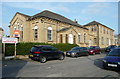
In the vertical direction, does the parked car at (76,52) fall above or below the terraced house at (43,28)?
below

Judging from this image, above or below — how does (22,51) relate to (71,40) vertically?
below

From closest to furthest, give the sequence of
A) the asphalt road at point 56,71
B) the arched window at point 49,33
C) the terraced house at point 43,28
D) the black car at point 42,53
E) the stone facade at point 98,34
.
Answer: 1. the asphalt road at point 56,71
2. the black car at point 42,53
3. the terraced house at point 43,28
4. the arched window at point 49,33
5. the stone facade at point 98,34

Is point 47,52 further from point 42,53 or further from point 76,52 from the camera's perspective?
point 76,52

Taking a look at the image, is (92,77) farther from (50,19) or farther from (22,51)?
(50,19)

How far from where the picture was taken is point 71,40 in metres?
29.2

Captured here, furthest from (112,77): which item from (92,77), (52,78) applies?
(52,78)

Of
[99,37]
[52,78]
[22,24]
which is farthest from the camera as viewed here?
[99,37]

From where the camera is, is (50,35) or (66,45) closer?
(66,45)

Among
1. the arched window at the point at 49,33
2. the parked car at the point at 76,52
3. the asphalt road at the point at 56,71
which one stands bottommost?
the asphalt road at the point at 56,71

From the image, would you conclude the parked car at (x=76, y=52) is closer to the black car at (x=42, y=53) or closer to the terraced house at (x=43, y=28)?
the black car at (x=42, y=53)

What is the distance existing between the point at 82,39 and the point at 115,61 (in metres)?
27.8

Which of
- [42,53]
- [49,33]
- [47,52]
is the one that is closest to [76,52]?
[47,52]

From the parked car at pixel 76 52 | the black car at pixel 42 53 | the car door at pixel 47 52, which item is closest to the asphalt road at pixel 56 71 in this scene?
the black car at pixel 42 53

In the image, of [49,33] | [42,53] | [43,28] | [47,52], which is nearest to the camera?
[42,53]
